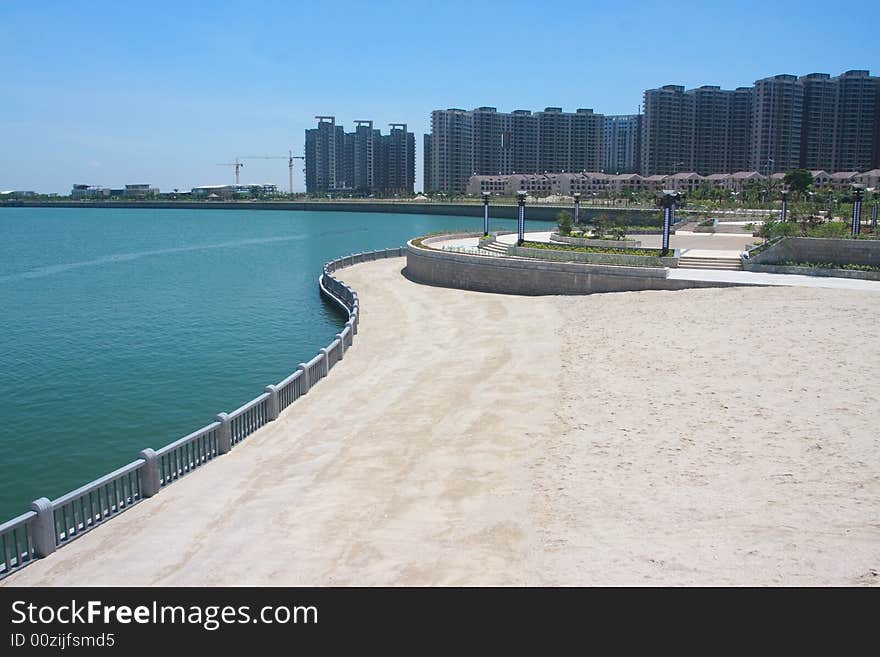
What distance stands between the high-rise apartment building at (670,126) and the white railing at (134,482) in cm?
18575

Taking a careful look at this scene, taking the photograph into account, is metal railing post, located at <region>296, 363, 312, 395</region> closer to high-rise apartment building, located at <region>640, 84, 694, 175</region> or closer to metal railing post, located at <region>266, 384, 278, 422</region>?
metal railing post, located at <region>266, 384, 278, 422</region>

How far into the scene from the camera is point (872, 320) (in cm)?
2284

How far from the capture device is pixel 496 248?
4484 cm

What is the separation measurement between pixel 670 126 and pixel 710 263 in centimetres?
17016

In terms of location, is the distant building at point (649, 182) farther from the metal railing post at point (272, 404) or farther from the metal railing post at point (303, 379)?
the metal railing post at point (272, 404)

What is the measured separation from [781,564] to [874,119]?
201458 millimetres

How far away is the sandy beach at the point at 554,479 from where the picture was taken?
9477 millimetres

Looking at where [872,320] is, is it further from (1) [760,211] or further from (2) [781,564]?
(1) [760,211]

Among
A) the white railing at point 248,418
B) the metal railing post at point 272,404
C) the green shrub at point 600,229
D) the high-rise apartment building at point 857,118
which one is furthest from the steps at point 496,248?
the high-rise apartment building at point 857,118

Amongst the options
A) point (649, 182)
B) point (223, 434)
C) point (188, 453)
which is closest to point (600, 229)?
point (223, 434)

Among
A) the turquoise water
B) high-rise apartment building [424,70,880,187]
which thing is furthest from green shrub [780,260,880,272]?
high-rise apartment building [424,70,880,187]

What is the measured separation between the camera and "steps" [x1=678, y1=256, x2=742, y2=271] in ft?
113

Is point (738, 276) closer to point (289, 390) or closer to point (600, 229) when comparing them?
point (600, 229)

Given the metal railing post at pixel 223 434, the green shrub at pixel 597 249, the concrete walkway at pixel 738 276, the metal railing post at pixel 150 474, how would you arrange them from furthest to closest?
the green shrub at pixel 597 249 < the concrete walkway at pixel 738 276 < the metal railing post at pixel 223 434 < the metal railing post at pixel 150 474
